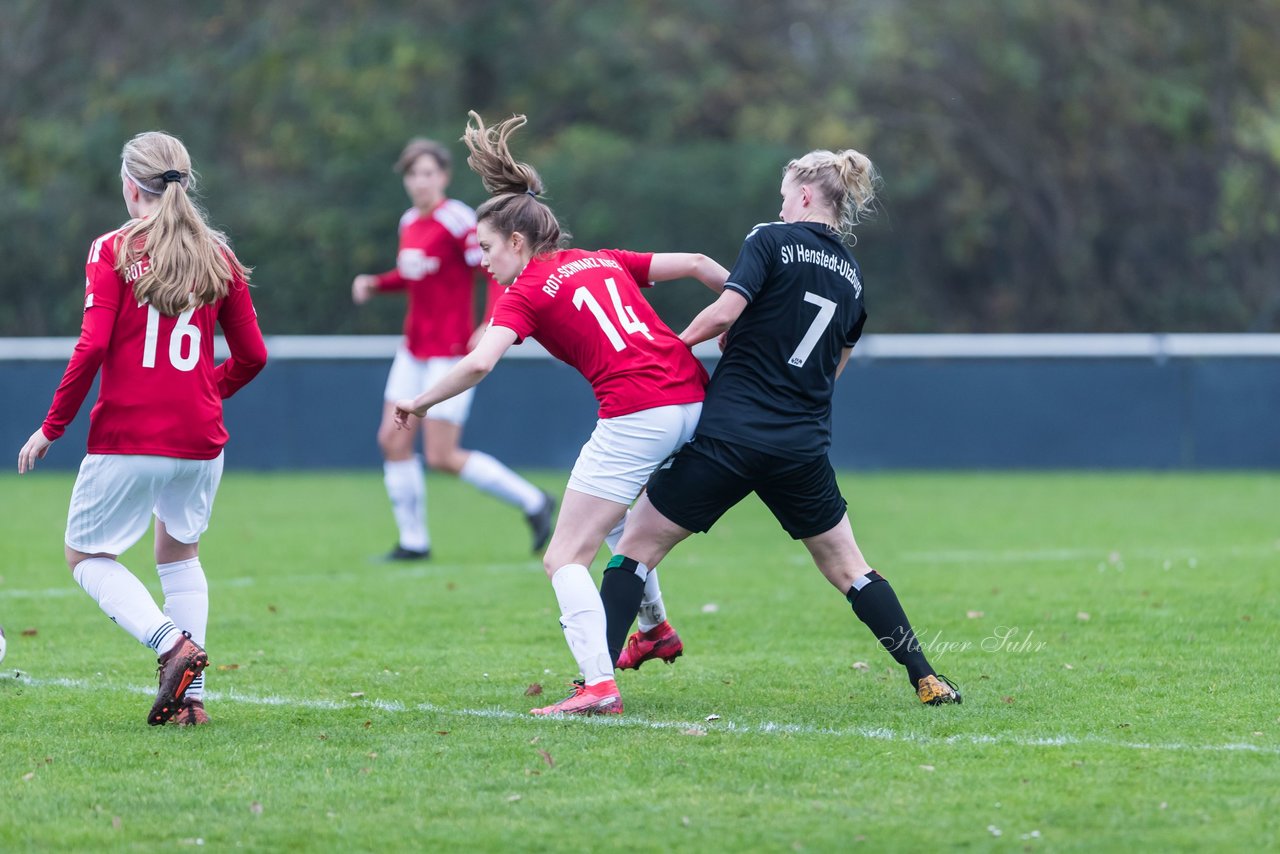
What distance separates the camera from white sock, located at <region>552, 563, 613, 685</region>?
17.1 ft

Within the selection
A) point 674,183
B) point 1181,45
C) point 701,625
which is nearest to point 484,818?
point 701,625

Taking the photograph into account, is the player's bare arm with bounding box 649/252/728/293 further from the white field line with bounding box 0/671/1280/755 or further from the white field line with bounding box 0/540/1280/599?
the white field line with bounding box 0/540/1280/599

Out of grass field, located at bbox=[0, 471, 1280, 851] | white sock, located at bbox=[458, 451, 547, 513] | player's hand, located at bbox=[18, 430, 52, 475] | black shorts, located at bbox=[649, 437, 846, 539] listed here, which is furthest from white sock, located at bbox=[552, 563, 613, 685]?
white sock, located at bbox=[458, 451, 547, 513]

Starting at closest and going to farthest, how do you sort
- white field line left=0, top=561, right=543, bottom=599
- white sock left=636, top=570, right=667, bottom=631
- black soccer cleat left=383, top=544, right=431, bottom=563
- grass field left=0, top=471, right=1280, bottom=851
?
1. grass field left=0, top=471, right=1280, bottom=851
2. white sock left=636, top=570, right=667, bottom=631
3. white field line left=0, top=561, right=543, bottom=599
4. black soccer cleat left=383, top=544, right=431, bottom=563

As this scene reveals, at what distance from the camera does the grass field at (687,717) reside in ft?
13.1

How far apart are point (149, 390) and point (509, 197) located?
4.17 ft

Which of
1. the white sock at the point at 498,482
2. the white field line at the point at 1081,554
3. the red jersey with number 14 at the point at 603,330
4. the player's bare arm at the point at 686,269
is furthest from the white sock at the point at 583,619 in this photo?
the white field line at the point at 1081,554

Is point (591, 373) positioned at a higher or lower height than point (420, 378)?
higher

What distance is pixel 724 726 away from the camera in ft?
16.9

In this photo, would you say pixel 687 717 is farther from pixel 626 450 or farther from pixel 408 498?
pixel 408 498

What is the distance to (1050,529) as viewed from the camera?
38.3 feet

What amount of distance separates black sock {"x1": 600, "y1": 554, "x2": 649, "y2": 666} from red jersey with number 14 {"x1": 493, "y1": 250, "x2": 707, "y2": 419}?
0.51 m

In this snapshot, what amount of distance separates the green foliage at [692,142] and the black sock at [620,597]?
735 inches

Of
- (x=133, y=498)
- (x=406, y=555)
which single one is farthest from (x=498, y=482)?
(x=133, y=498)
